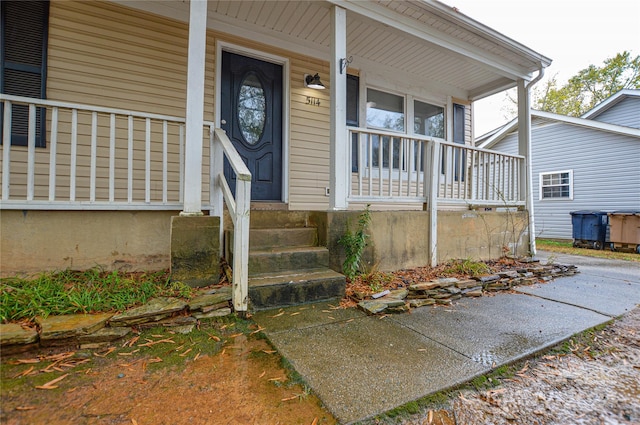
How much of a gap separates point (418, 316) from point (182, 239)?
6.71ft

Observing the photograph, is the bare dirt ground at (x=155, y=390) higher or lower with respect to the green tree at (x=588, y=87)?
lower

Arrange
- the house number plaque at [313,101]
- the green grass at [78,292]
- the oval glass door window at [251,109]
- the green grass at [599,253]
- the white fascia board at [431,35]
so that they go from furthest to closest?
the green grass at [599,253] → the house number plaque at [313,101] → the oval glass door window at [251,109] → the white fascia board at [431,35] → the green grass at [78,292]

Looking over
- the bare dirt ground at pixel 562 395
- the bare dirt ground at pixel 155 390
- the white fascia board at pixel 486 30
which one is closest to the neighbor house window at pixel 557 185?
the white fascia board at pixel 486 30

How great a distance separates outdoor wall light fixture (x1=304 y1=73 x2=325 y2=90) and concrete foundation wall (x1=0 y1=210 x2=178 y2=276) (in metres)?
2.69

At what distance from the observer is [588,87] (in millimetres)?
17344

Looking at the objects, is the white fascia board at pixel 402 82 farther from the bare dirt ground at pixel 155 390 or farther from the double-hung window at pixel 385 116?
the bare dirt ground at pixel 155 390

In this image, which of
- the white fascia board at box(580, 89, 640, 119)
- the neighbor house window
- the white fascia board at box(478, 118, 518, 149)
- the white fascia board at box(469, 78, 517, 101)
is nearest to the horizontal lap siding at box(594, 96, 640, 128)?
the white fascia board at box(580, 89, 640, 119)

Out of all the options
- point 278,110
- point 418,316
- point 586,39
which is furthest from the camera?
point 586,39

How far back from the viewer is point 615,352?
1.88 m

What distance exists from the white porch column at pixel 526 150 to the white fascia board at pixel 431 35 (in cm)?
26

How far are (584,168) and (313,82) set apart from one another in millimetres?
9594

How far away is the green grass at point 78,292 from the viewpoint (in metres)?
1.93

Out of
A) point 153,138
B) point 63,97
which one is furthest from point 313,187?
point 63,97

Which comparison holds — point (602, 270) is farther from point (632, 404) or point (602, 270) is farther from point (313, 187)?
point (313, 187)
